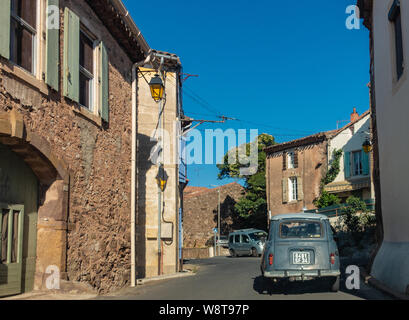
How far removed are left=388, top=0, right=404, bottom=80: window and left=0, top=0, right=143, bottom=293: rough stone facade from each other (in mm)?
6601

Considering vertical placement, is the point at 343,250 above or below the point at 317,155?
below

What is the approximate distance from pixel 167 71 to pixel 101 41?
31.4 feet

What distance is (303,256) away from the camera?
381 inches

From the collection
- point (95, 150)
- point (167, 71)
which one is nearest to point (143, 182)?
point (167, 71)

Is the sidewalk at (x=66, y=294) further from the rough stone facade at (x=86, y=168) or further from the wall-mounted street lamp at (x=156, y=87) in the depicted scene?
the wall-mounted street lamp at (x=156, y=87)

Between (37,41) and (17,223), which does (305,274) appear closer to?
(17,223)

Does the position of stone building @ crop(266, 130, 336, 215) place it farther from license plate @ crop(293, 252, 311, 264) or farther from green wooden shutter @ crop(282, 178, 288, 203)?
license plate @ crop(293, 252, 311, 264)

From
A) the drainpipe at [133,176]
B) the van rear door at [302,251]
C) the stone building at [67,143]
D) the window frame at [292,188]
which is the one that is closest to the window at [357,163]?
the window frame at [292,188]

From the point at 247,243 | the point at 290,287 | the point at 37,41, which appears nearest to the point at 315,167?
the point at 247,243

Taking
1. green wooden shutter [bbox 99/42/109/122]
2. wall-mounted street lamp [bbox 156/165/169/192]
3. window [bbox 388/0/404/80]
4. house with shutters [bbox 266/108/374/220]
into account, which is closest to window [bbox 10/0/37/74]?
green wooden shutter [bbox 99/42/109/122]

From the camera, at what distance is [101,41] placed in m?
10.9

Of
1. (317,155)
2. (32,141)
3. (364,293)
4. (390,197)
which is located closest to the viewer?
(32,141)

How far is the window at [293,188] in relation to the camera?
37.1 m
